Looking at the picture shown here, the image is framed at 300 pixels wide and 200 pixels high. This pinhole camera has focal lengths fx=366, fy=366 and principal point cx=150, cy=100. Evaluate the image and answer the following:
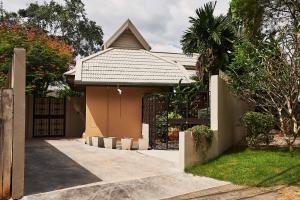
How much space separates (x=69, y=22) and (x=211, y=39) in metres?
22.1

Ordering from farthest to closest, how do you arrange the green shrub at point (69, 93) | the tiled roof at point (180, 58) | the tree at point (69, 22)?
the tree at point (69, 22) < the tiled roof at point (180, 58) < the green shrub at point (69, 93)

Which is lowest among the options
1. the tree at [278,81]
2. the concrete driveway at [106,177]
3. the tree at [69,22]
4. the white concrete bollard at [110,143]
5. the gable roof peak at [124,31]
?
the concrete driveway at [106,177]

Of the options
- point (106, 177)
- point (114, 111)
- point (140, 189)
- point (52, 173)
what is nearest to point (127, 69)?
point (114, 111)

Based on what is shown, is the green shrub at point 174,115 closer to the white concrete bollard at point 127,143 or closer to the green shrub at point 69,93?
the white concrete bollard at point 127,143

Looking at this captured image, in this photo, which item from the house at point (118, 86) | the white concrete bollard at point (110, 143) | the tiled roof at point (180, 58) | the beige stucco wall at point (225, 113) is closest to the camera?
the beige stucco wall at point (225, 113)

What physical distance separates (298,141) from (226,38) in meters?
6.37

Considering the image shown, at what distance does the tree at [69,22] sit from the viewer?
1436 inches

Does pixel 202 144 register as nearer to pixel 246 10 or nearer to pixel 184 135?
→ pixel 184 135

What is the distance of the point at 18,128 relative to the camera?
7.48 m

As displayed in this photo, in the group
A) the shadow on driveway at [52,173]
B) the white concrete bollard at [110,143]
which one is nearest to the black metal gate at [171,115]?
the white concrete bollard at [110,143]

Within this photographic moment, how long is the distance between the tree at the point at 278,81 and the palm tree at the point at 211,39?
4503 mm

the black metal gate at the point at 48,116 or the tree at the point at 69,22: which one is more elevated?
the tree at the point at 69,22

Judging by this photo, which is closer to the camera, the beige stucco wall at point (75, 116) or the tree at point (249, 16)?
the tree at point (249, 16)

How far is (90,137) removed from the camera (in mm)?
16828
